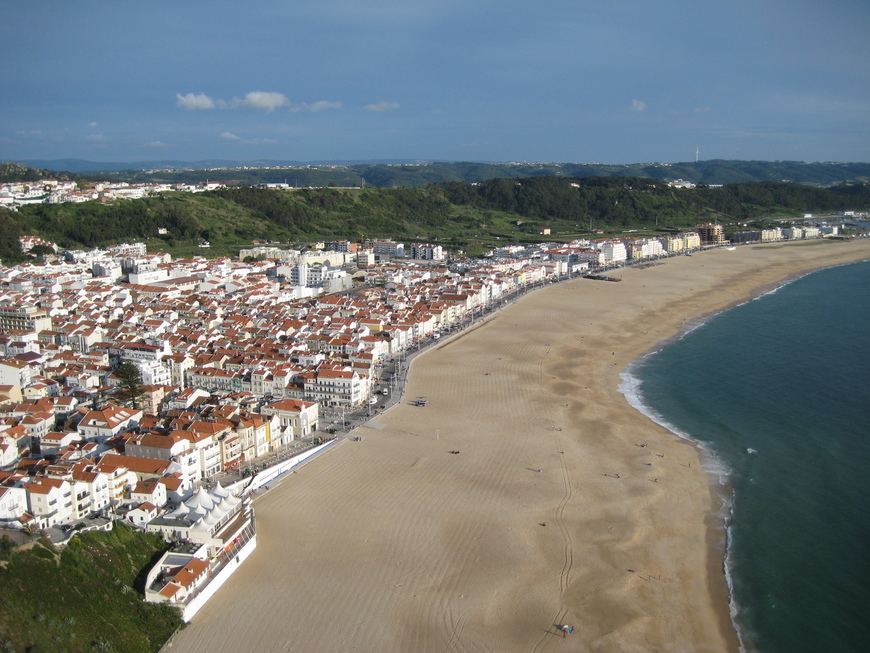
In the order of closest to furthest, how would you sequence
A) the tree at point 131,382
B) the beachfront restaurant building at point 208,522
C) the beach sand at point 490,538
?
1. the beach sand at point 490,538
2. the beachfront restaurant building at point 208,522
3. the tree at point 131,382

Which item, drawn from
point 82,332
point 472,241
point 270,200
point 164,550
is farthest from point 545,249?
point 164,550

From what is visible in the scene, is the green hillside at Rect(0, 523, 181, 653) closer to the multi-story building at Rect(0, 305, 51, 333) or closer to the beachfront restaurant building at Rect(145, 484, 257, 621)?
the beachfront restaurant building at Rect(145, 484, 257, 621)

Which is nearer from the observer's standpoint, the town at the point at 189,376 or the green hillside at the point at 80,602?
the green hillside at the point at 80,602

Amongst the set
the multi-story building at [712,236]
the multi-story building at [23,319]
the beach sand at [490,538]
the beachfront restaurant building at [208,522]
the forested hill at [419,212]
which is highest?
the forested hill at [419,212]

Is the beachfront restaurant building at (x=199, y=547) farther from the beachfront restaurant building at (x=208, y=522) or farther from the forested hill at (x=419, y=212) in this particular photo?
the forested hill at (x=419, y=212)

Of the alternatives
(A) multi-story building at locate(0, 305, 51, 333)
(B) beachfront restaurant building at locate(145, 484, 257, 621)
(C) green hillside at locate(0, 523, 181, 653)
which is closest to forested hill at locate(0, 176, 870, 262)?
(A) multi-story building at locate(0, 305, 51, 333)

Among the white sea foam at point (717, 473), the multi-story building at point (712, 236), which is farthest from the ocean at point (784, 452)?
the multi-story building at point (712, 236)

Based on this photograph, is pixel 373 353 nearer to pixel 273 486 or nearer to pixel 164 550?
pixel 273 486
